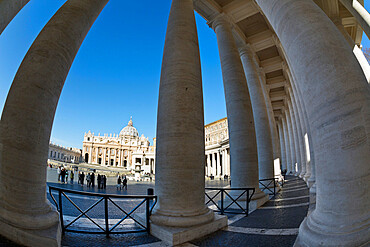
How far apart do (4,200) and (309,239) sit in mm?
6350

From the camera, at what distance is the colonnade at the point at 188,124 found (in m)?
3.09

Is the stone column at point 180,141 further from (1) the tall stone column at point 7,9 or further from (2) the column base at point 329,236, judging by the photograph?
(1) the tall stone column at point 7,9

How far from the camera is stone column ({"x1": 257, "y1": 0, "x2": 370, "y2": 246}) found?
2.93 m

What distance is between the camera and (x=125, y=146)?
167750mm

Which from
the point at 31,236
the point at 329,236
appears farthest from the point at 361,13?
the point at 31,236

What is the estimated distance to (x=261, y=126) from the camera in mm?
16922

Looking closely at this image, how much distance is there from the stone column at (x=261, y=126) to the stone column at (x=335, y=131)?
513 inches

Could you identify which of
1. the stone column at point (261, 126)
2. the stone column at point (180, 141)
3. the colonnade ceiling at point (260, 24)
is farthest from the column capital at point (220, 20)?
the stone column at point (180, 141)

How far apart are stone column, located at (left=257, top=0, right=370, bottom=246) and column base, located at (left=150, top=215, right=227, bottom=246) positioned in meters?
2.79

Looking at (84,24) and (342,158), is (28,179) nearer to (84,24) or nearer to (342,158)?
(84,24)

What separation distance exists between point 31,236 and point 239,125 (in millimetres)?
9924

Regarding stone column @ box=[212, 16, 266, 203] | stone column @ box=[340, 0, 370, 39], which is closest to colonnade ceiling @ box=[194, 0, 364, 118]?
stone column @ box=[340, 0, 370, 39]

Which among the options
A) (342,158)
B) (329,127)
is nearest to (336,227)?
(342,158)

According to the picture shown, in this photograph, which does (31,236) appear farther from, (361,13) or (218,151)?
(218,151)
